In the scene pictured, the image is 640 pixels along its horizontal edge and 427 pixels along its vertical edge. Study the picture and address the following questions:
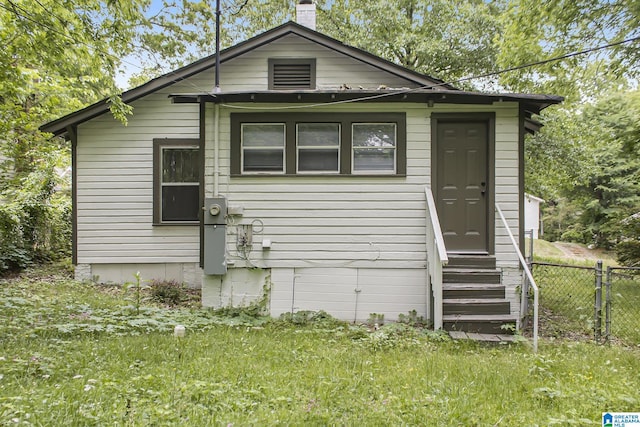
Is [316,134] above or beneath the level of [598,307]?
above

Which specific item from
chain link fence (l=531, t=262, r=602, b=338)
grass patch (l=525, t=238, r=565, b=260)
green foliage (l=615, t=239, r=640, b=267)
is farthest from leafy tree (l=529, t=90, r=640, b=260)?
chain link fence (l=531, t=262, r=602, b=338)

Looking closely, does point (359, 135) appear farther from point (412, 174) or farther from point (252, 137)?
point (252, 137)

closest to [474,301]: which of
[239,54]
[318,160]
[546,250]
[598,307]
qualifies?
[598,307]

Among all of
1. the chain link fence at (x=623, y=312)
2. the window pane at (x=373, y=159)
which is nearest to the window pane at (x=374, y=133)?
the window pane at (x=373, y=159)

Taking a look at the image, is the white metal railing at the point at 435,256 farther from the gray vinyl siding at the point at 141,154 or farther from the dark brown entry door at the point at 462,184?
the gray vinyl siding at the point at 141,154

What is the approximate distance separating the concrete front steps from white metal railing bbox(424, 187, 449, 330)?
0.57 feet

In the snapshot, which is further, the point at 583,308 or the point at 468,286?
the point at 583,308

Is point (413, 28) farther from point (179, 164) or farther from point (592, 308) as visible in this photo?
point (592, 308)

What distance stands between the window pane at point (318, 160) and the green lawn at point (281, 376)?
8.47 ft

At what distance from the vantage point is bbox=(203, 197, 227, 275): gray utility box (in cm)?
627

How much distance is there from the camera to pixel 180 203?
337 inches

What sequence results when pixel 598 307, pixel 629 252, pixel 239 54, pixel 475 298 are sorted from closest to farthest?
pixel 598 307, pixel 475 298, pixel 239 54, pixel 629 252

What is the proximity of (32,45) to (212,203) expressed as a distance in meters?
3.57

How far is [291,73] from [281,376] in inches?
261
